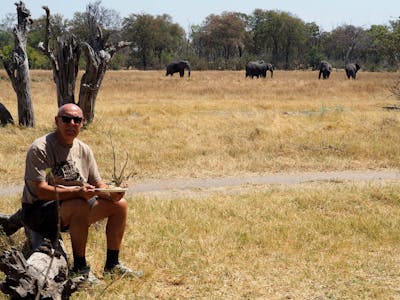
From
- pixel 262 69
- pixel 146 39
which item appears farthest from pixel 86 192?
pixel 146 39

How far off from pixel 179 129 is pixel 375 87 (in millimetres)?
14275

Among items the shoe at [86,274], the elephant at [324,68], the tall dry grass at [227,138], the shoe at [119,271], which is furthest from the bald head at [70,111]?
the elephant at [324,68]

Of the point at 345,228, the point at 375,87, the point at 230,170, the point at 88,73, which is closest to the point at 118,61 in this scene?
the point at 375,87

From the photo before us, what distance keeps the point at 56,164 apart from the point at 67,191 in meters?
0.28

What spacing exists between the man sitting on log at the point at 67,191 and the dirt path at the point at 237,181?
3650 mm

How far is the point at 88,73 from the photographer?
12.7 metres

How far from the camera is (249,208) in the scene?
22.6 ft

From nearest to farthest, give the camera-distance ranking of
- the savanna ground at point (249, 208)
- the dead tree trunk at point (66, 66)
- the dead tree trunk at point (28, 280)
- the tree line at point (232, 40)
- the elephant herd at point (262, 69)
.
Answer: the dead tree trunk at point (28, 280)
the savanna ground at point (249, 208)
the dead tree trunk at point (66, 66)
the elephant herd at point (262, 69)
the tree line at point (232, 40)

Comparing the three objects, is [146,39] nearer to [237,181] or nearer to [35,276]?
[237,181]

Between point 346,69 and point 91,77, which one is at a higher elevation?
point 91,77

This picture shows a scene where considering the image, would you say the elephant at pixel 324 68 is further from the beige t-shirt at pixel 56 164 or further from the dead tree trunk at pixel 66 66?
the beige t-shirt at pixel 56 164

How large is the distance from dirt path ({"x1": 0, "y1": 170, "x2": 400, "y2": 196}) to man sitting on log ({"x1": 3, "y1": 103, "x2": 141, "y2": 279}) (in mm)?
3650

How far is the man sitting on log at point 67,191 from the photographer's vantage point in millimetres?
4078

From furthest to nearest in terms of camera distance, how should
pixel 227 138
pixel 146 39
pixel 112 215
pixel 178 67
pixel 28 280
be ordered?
pixel 146 39 < pixel 178 67 < pixel 227 138 < pixel 112 215 < pixel 28 280
